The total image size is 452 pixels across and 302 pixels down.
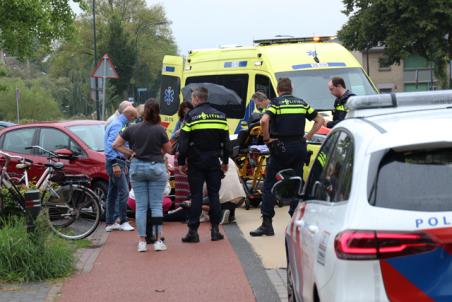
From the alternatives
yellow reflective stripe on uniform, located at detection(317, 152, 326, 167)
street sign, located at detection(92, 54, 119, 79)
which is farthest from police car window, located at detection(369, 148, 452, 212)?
street sign, located at detection(92, 54, 119, 79)

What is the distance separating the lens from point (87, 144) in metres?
11.7

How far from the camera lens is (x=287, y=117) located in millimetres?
9227

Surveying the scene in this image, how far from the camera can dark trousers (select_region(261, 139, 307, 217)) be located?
9.22m

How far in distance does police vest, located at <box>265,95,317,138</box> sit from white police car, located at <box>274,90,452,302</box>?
5.26 metres

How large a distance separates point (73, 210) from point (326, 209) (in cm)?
624

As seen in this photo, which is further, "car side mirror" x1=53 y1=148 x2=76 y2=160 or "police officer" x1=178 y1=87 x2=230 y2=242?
"car side mirror" x1=53 y1=148 x2=76 y2=160

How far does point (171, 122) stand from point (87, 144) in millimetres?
5616

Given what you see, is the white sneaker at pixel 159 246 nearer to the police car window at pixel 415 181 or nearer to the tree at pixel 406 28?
the police car window at pixel 415 181

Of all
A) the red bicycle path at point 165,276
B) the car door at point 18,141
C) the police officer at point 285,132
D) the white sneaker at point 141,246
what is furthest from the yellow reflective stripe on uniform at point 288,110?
the car door at point 18,141

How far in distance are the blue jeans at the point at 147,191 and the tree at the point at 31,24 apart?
50.0 feet

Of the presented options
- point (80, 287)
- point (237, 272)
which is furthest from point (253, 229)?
point (80, 287)

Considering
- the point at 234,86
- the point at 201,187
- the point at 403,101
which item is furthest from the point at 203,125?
the point at 234,86

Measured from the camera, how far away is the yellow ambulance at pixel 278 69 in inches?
553

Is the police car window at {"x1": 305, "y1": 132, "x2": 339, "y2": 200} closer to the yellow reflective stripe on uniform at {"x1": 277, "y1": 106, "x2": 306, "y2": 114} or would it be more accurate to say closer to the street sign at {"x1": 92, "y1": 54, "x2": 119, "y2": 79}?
the yellow reflective stripe on uniform at {"x1": 277, "y1": 106, "x2": 306, "y2": 114}
